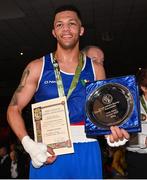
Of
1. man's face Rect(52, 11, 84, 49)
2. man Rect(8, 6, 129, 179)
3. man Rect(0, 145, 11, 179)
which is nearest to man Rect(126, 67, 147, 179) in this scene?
man Rect(8, 6, 129, 179)

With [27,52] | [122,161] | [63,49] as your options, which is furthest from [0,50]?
[63,49]

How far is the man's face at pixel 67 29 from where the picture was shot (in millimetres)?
1919

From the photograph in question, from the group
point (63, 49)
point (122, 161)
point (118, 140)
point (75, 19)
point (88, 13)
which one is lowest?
point (122, 161)

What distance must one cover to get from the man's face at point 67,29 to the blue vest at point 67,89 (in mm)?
152

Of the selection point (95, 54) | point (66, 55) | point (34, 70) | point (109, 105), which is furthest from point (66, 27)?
point (95, 54)

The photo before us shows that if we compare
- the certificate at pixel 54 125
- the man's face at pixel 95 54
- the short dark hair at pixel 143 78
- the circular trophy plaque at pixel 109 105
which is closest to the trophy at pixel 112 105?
the circular trophy plaque at pixel 109 105

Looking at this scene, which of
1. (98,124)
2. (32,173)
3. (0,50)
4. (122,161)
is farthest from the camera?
(0,50)

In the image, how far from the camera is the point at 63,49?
204 cm

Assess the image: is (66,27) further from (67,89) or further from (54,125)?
(54,125)

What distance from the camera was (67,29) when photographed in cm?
191

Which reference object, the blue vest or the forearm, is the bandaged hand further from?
the forearm

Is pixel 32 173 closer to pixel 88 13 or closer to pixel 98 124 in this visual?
pixel 98 124

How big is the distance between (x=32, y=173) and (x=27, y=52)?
31.0 feet

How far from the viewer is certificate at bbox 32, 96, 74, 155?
174cm
